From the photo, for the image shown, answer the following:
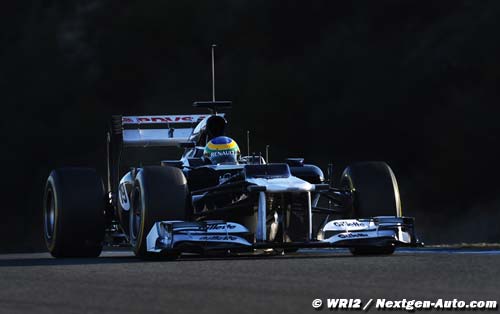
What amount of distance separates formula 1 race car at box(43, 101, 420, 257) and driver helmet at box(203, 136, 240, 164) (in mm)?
101

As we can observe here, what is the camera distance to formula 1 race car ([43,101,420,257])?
55.2ft

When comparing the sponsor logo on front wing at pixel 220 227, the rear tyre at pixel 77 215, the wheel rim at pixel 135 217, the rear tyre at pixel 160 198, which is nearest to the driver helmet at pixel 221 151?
the wheel rim at pixel 135 217

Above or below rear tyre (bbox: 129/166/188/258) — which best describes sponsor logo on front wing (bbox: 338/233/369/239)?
below

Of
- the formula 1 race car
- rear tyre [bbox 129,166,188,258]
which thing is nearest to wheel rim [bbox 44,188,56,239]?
the formula 1 race car

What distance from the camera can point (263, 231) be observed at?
54.9 feet

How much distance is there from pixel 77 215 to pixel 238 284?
8330mm

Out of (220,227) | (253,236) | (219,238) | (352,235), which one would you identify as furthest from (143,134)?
(352,235)

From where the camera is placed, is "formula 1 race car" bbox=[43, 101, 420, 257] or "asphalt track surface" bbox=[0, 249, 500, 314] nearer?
"asphalt track surface" bbox=[0, 249, 500, 314]

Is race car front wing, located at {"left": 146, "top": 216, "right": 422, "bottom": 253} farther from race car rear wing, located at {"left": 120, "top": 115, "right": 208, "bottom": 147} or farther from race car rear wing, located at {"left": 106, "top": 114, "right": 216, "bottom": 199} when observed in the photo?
race car rear wing, located at {"left": 120, "top": 115, "right": 208, "bottom": 147}

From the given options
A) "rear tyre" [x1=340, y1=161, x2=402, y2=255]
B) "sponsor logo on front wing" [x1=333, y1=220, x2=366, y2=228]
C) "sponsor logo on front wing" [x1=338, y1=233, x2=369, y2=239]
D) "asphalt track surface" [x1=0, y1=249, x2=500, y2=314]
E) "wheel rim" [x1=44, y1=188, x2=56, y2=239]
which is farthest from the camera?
"wheel rim" [x1=44, y1=188, x2=56, y2=239]

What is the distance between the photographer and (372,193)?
18453 millimetres

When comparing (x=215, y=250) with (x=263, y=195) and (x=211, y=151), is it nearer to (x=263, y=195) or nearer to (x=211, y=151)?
(x=263, y=195)

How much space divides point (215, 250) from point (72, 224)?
394 centimetres

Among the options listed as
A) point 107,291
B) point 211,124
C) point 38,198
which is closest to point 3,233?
point 38,198
